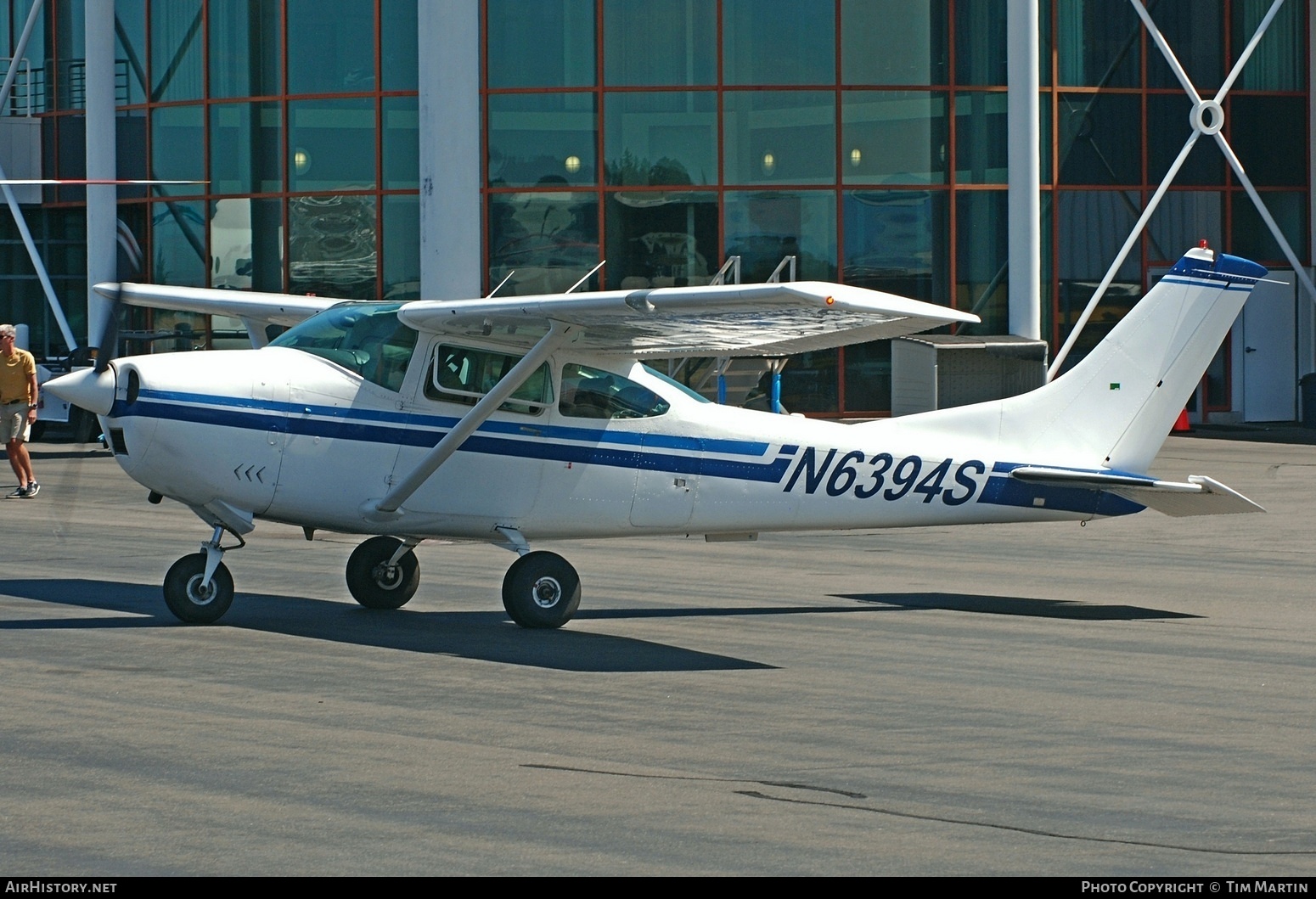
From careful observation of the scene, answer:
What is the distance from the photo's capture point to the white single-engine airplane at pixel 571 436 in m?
11.4

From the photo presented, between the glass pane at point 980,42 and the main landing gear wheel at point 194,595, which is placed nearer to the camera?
the main landing gear wheel at point 194,595

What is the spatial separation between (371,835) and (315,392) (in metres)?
5.51

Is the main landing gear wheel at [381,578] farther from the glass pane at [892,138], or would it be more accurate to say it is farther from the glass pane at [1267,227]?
the glass pane at [1267,227]

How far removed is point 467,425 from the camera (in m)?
11.7

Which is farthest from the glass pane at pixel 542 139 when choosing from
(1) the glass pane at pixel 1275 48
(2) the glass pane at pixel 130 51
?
(1) the glass pane at pixel 1275 48

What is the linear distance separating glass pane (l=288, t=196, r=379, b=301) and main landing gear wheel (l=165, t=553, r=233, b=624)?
1910 cm

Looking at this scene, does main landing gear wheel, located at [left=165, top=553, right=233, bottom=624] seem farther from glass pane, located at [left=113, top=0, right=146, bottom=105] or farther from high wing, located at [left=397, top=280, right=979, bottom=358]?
glass pane, located at [left=113, top=0, right=146, bottom=105]

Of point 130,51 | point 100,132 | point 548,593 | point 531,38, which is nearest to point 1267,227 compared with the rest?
point 531,38

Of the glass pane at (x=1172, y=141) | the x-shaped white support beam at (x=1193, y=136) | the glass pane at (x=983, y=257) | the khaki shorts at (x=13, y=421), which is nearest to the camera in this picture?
the khaki shorts at (x=13, y=421)

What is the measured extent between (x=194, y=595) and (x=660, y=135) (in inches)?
760

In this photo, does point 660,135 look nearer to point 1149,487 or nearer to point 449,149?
point 449,149

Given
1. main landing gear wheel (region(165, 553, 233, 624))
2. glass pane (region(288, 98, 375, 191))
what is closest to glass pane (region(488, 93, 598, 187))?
glass pane (region(288, 98, 375, 191))

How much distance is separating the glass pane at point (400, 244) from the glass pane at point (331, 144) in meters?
0.59

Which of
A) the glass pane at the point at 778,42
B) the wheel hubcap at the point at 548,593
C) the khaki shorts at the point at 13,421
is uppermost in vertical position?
the glass pane at the point at 778,42
